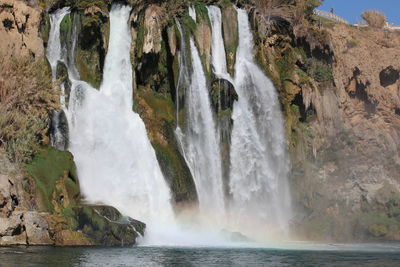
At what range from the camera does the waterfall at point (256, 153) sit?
151 ft

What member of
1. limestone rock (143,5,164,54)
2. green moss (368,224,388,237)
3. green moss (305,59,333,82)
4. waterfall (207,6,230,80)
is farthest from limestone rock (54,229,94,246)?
green moss (305,59,333,82)

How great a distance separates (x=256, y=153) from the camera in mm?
47188

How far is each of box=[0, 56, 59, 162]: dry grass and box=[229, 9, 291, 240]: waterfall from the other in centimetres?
1378

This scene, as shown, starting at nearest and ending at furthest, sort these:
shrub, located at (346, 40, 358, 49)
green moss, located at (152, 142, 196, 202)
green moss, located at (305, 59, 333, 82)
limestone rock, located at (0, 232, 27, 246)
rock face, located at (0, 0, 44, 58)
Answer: limestone rock, located at (0, 232, 27, 246) < rock face, located at (0, 0, 44, 58) < green moss, located at (152, 142, 196, 202) < green moss, located at (305, 59, 333, 82) < shrub, located at (346, 40, 358, 49)

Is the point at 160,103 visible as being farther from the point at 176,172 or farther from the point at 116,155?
the point at 116,155

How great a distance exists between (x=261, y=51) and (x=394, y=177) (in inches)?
659

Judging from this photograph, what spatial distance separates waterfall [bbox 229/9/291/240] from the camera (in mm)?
45969

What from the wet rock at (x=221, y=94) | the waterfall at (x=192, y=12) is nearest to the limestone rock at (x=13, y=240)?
the wet rock at (x=221, y=94)

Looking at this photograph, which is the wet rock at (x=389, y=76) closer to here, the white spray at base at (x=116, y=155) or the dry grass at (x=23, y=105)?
the white spray at base at (x=116, y=155)

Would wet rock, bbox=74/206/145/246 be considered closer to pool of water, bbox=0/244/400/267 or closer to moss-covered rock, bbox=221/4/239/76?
pool of water, bbox=0/244/400/267

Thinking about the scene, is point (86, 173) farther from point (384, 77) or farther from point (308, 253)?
point (384, 77)

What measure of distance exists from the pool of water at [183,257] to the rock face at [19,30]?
45.8 ft

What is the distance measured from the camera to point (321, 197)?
53.7 metres

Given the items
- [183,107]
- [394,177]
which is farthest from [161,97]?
[394,177]
